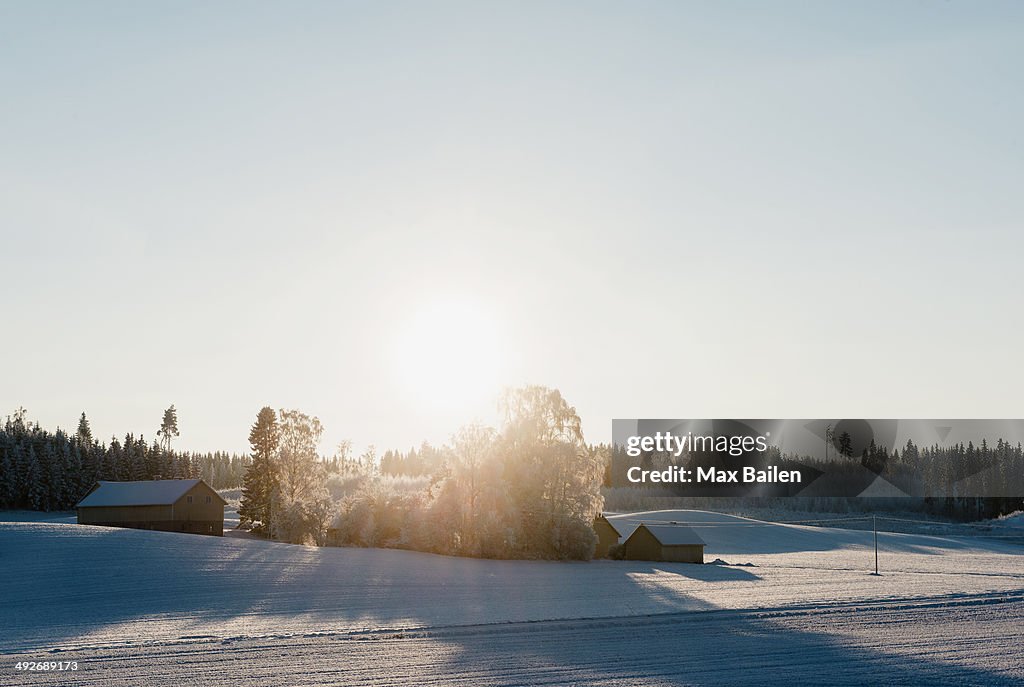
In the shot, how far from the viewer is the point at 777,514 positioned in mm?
147000

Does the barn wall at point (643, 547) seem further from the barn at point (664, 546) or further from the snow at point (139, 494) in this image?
the snow at point (139, 494)

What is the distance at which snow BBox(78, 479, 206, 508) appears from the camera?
3452 inches

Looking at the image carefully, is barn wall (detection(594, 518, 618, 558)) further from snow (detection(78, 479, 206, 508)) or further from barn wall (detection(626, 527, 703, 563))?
snow (detection(78, 479, 206, 508))

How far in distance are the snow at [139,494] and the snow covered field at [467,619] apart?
20370 millimetres

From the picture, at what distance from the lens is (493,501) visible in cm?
6962

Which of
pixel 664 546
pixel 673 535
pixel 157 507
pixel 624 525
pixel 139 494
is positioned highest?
pixel 139 494

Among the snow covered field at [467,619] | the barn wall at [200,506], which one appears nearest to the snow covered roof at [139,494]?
the barn wall at [200,506]

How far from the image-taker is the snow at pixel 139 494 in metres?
87.7

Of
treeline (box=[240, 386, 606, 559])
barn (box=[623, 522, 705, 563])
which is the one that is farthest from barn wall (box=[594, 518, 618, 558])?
treeline (box=[240, 386, 606, 559])

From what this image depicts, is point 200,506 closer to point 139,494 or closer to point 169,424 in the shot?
point 139,494

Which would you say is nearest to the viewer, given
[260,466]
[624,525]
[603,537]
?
[603,537]

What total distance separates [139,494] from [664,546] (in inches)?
2055

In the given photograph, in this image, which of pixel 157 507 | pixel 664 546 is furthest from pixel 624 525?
pixel 157 507

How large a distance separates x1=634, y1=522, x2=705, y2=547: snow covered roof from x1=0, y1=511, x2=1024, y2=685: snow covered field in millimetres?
7930
